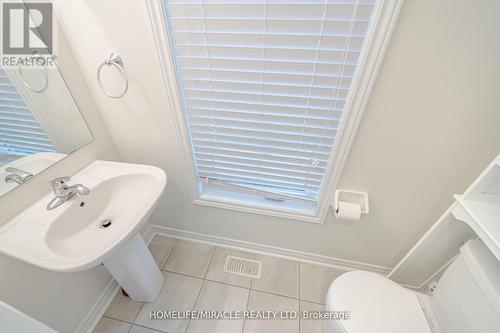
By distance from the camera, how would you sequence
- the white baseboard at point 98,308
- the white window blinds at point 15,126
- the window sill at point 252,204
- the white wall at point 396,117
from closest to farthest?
the white wall at point 396,117 < the white window blinds at point 15,126 < the white baseboard at point 98,308 < the window sill at point 252,204

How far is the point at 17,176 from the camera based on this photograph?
86cm

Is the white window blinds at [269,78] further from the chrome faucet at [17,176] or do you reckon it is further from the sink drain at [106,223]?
the chrome faucet at [17,176]

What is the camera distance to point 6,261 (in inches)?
32.7

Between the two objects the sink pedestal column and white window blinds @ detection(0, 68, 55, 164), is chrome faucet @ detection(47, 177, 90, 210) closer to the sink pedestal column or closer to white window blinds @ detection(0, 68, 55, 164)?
white window blinds @ detection(0, 68, 55, 164)

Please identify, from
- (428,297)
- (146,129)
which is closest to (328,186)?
(428,297)

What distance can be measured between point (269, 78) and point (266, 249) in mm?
1234

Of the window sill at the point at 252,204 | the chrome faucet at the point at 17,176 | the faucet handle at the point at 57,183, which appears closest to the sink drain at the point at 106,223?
the faucet handle at the point at 57,183

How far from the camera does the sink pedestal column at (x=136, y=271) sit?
3.56 ft

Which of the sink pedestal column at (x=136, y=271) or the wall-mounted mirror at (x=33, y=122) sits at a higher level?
the wall-mounted mirror at (x=33, y=122)

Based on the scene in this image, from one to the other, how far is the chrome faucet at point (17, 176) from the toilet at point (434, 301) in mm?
1447

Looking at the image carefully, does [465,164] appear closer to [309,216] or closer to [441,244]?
[441,244]

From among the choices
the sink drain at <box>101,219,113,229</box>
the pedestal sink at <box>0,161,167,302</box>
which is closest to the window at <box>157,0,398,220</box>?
the pedestal sink at <box>0,161,167,302</box>

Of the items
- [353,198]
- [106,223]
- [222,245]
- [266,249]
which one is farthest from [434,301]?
[106,223]

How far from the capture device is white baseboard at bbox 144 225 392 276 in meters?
1.50
